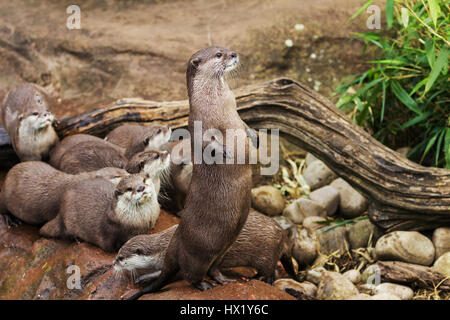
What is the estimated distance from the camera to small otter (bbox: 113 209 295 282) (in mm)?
2713

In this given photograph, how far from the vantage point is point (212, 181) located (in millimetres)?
2299

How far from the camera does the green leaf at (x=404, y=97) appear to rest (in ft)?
12.2

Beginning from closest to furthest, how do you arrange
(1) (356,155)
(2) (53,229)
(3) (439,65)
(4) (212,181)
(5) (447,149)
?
(4) (212,181)
(3) (439,65)
(2) (53,229)
(1) (356,155)
(5) (447,149)

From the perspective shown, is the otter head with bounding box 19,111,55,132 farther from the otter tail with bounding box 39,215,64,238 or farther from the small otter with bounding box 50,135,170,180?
the otter tail with bounding box 39,215,64,238

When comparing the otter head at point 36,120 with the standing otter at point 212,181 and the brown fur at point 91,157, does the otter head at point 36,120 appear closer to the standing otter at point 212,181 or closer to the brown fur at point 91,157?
the brown fur at point 91,157

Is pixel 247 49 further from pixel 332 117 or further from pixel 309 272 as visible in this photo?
pixel 309 272

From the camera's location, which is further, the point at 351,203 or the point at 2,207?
the point at 351,203

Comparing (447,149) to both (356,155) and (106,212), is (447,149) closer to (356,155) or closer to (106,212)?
(356,155)

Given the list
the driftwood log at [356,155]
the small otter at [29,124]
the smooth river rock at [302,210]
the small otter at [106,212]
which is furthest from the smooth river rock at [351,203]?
the small otter at [29,124]

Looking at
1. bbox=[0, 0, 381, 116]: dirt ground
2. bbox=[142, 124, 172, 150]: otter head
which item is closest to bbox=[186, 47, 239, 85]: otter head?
bbox=[142, 124, 172, 150]: otter head

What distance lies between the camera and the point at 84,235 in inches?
123

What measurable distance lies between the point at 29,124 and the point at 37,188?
702mm

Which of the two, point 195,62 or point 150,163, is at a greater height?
point 195,62

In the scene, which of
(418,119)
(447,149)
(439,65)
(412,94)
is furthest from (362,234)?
(439,65)
